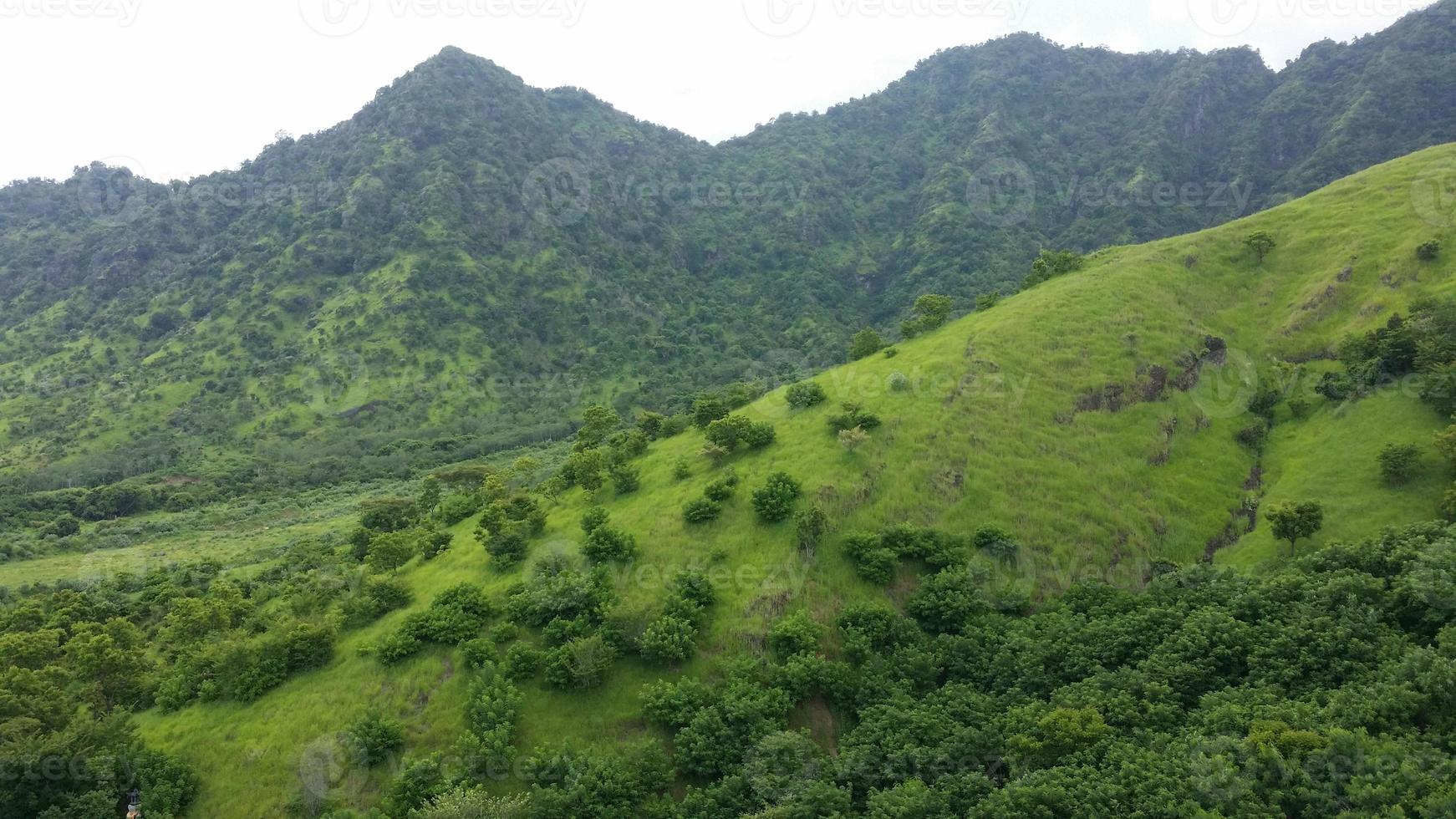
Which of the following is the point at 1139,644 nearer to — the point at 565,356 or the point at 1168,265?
the point at 1168,265

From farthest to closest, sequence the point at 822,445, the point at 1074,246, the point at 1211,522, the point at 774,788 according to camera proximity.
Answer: the point at 1074,246 → the point at 822,445 → the point at 1211,522 → the point at 774,788

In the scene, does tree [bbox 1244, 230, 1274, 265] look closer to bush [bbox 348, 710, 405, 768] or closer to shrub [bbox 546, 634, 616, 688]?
shrub [bbox 546, 634, 616, 688]

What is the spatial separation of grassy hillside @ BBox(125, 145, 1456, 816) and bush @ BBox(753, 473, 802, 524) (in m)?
0.69

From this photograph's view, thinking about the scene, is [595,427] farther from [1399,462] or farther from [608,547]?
[1399,462]

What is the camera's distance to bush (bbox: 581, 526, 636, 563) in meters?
35.2

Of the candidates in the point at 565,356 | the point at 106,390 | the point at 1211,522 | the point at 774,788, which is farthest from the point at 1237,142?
the point at 106,390

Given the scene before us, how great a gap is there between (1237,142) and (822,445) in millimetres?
212840

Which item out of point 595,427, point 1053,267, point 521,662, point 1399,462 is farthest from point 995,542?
point 1053,267

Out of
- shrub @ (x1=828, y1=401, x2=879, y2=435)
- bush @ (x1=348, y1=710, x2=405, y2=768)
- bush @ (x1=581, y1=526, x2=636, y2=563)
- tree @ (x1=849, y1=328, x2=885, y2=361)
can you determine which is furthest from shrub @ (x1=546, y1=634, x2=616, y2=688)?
tree @ (x1=849, y1=328, x2=885, y2=361)

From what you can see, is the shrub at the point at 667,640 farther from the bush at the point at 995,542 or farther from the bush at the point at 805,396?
the bush at the point at 805,396

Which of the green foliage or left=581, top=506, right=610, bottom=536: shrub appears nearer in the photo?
left=581, top=506, right=610, bottom=536: shrub

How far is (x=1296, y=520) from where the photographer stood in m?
32.6

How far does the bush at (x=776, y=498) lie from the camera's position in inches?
1462

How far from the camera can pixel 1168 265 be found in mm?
57719
